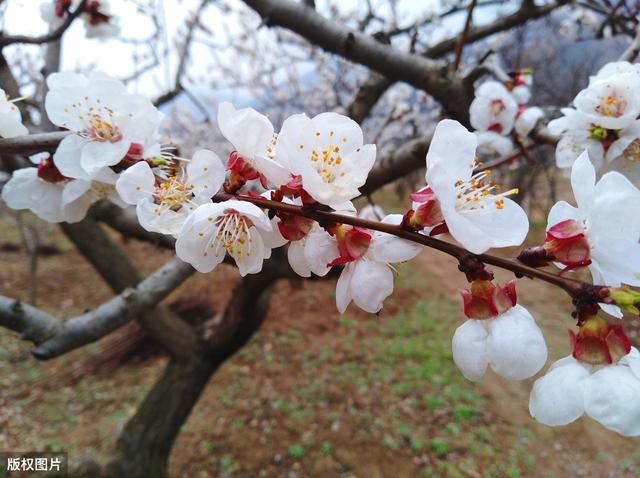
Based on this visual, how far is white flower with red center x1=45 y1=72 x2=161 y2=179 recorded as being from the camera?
2.23 ft

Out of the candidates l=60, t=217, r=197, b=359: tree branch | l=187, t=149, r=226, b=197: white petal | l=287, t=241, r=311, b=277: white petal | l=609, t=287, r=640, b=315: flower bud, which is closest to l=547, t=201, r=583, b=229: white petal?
l=609, t=287, r=640, b=315: flower bud

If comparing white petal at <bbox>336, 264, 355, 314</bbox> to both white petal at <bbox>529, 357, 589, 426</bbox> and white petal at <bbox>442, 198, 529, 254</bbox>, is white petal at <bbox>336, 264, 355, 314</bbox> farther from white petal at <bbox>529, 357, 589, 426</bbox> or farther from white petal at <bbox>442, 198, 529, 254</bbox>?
white petal at <bbox>529, 357, 589, 426</bbox>

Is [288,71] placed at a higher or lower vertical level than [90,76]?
lower

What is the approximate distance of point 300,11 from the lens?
1686 millimetres

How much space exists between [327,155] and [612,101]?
673mm

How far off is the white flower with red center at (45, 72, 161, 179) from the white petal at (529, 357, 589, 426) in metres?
0.68

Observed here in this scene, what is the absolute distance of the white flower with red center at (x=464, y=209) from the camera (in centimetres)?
50

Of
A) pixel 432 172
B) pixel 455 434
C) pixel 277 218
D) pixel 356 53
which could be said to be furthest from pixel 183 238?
pixel 455 434

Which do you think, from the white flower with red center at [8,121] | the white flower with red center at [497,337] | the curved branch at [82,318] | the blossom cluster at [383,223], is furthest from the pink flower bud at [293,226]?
the curved branch at [82,318]

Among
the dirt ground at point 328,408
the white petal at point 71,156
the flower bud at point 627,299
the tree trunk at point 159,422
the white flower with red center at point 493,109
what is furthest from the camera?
the dirt ground at point 328,408

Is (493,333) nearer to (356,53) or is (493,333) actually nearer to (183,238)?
(183,238)

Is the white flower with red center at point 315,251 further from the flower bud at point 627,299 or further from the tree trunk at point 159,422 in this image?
the tree trunk at point 159,422

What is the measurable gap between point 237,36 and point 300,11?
6229 millimetres

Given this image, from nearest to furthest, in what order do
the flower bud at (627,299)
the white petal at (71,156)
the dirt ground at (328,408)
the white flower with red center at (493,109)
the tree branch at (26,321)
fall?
the flower bud at (627,299), the white petal at (71,156), the tree branch at (26,321), the white flower with red center at (493,109), the dirt ground at (328,408)
